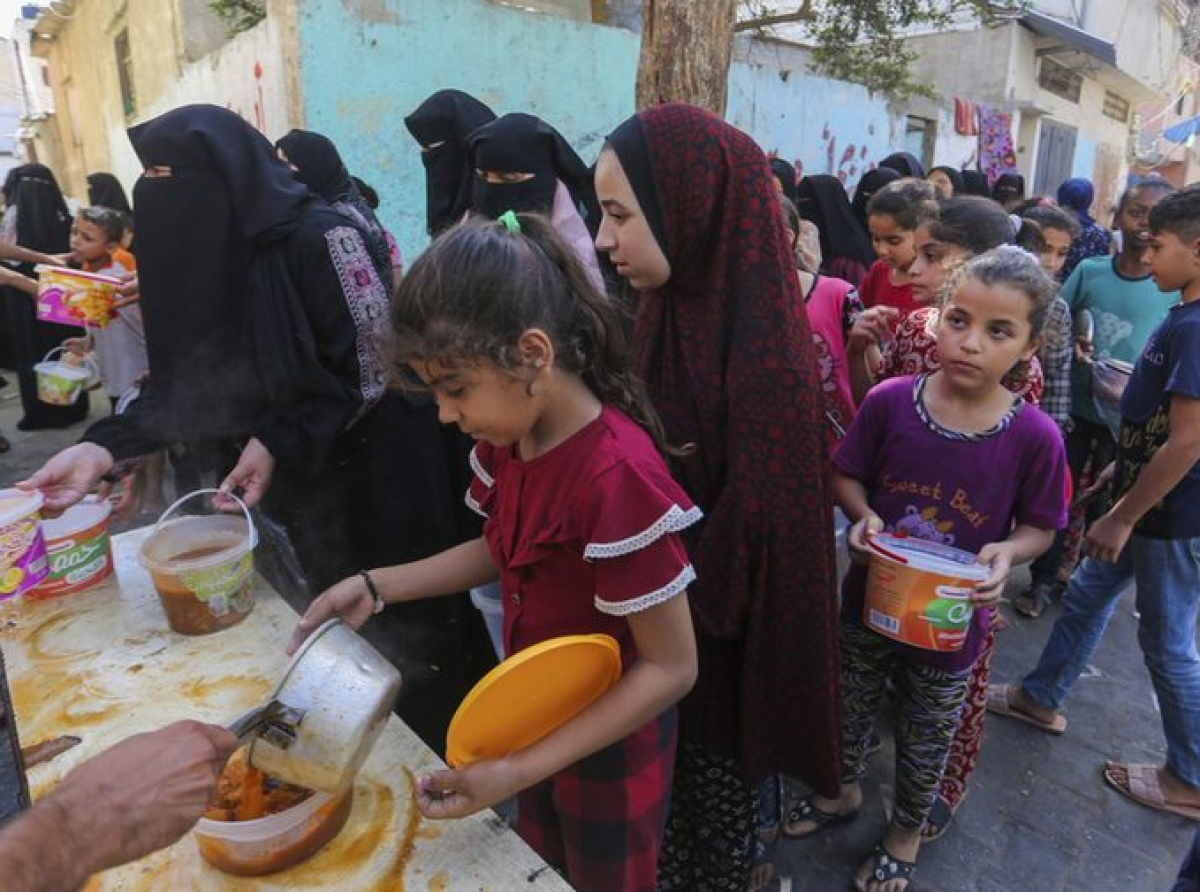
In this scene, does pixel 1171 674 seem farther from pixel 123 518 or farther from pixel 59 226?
pixel 59 226

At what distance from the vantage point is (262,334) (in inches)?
75.9

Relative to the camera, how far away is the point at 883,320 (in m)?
2.35

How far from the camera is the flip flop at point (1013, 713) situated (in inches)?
109

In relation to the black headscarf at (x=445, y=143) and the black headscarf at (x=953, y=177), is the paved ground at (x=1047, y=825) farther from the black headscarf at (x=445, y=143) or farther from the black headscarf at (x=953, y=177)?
the black headscarf at (x=953, y=177)

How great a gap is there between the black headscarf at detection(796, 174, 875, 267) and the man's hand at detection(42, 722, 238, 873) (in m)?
4.49

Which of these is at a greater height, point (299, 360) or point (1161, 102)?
point (1161, 102)

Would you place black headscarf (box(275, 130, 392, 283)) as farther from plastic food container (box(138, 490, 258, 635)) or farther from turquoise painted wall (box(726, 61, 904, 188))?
turquoise painted wall (box(726, 61, 904, 188))

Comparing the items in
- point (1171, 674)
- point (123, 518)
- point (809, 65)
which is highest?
point (809, 65)

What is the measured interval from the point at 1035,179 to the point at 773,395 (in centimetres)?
1518

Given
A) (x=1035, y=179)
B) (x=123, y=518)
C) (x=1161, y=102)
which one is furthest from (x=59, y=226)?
(x=1161, y=102)

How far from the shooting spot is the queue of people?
1.14 m

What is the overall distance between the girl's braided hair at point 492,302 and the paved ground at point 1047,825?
1.83 m

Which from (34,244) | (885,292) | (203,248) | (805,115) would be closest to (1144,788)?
(885,292)

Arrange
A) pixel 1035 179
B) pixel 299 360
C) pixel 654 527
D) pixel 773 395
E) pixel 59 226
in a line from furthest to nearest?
pixel 1035 179 < pixel 59 226 < pixel 299 360 < pixel 773 395 < pixel 654 527
